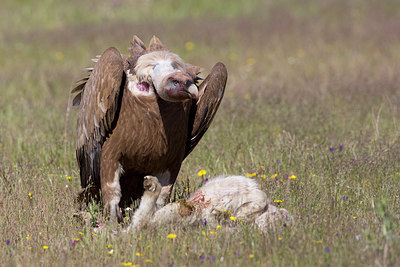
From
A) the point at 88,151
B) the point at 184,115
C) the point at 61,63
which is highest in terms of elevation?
the point at 184,115

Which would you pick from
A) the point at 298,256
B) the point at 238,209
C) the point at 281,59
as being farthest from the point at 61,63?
the point at 298,256

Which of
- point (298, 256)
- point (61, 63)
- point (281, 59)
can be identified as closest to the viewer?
point (298, 256)

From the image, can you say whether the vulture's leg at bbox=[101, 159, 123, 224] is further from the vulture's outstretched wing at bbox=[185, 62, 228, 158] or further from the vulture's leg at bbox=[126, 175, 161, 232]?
the vulture's outstretched wing at bbox=[185, 62, 228, 158]

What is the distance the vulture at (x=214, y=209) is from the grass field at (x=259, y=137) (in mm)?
201

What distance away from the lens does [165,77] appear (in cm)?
477

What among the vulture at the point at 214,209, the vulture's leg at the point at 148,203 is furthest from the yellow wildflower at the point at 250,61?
the vulture's leg at the point at 148,203

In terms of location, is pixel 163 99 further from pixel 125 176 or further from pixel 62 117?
pixel 62 117

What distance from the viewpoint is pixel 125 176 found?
5520mm

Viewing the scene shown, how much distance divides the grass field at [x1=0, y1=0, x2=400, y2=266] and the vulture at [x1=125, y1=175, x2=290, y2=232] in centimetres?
20

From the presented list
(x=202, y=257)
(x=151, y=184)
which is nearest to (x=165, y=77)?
(x=151, y=184)

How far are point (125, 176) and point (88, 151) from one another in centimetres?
39

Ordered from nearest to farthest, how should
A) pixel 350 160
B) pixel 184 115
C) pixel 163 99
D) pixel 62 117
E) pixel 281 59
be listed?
pixel 163 99, pixel 184 115, pixel 350 160, pixel 62 117, pixel 281 59

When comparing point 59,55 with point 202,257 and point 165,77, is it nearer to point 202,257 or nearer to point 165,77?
point 165,77

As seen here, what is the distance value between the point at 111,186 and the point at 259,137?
9.29ft
